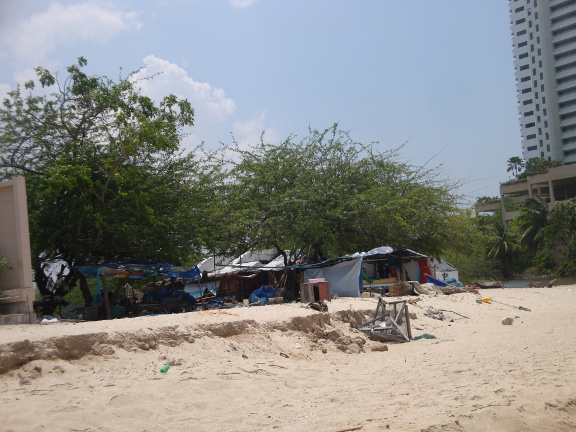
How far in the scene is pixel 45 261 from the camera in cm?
1917

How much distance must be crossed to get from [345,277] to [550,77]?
69308 mm

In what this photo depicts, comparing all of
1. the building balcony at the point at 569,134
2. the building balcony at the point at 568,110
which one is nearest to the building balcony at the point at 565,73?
the building balcony at the point at 568,110

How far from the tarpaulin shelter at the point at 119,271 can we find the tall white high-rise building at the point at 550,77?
7035 cm

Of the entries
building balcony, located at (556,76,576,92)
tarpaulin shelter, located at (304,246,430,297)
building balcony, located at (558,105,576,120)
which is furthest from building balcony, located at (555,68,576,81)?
tarpaulin shelter, located at (304,246,430,297)

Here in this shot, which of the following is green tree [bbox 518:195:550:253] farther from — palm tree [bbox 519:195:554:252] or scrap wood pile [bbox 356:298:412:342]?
scrap wood pile [bbox 356:298:412:342]

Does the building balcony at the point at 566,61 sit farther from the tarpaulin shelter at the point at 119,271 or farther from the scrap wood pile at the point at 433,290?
the tarpaulin shelter at the point at 119,271

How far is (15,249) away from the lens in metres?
12.8

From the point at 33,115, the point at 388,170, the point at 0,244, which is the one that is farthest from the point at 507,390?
the point at 388,170

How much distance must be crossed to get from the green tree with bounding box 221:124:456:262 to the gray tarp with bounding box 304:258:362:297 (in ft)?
8.05

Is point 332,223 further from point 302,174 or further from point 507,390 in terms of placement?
point 507,390

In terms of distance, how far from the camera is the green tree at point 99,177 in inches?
655

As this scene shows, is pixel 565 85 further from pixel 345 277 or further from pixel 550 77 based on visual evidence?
pixel 345 277

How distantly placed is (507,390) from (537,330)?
21.0 feet

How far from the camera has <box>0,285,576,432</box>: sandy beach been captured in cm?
651
